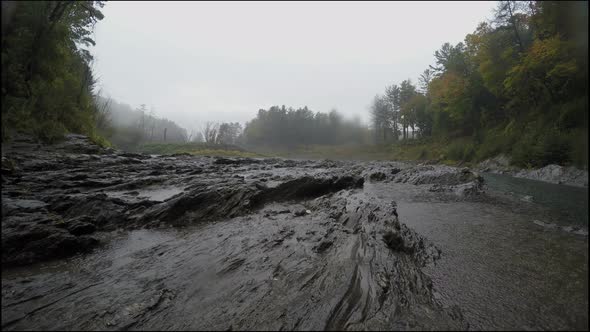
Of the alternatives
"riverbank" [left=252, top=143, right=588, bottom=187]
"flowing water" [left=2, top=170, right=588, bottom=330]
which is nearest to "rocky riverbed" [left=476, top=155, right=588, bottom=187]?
"riverbank" [left=252, top=143, right=588, bottom=187]

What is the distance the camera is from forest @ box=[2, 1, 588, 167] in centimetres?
292

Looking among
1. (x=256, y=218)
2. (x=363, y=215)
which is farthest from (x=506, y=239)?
(x=256, y=218)

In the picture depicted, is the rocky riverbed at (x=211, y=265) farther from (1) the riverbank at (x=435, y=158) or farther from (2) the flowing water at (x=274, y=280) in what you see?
(1) the riverbank at (x=435, y=158)

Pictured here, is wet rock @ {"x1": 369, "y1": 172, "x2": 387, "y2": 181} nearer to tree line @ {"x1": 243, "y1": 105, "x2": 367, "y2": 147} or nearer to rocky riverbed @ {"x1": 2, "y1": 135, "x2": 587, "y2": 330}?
rocky riverbed @ {"x1": 2, "y1": 135, "x2": 587, "y2": 330}

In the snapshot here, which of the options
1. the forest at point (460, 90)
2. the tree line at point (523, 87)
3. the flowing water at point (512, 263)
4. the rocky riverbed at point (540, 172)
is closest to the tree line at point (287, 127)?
the forest at point (460, 90)

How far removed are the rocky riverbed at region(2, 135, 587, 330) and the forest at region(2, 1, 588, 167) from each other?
2.01 meters

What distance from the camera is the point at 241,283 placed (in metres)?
3.30

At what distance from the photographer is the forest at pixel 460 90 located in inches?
115

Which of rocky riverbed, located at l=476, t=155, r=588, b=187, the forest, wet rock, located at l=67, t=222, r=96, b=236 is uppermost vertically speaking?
the forest

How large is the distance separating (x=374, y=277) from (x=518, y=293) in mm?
1864

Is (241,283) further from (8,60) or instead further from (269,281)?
(8,60)

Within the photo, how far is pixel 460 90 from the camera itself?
33.0 metres

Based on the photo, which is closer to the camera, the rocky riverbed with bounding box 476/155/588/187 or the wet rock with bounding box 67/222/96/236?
the wet rock with bounding box 67/222/96/236

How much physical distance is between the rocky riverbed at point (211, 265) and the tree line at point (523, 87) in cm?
250
